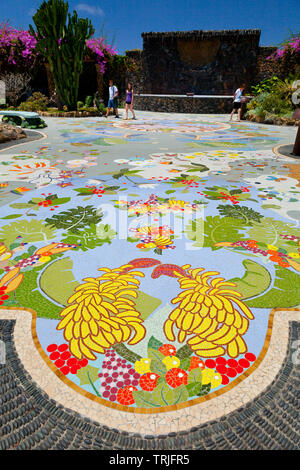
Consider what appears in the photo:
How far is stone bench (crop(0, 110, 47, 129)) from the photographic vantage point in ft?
28.2

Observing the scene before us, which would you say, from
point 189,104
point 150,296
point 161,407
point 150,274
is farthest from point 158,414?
point 189,104

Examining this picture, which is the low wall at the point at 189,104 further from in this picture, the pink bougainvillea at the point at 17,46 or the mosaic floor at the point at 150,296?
the mosaic floor at the point at 150,296

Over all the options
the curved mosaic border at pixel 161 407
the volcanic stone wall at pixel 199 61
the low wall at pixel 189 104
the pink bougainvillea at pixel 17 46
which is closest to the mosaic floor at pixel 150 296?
the curved mosaic border at pixel 161 407

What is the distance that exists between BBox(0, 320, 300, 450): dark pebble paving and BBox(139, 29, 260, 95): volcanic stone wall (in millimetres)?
21217

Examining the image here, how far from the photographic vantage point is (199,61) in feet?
63.6

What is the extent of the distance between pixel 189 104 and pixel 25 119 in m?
9.78

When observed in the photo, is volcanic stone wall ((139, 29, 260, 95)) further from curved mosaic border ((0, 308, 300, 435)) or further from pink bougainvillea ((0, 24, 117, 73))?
curved mosaic border ((0, 308, 300, 435))

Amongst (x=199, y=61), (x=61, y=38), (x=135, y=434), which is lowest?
(x=135, y=434)

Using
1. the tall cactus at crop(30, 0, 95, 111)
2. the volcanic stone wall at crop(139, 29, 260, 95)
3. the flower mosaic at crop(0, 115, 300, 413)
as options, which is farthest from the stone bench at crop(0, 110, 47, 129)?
the volcanic stone wall at crop(139, 29, 260, 95)

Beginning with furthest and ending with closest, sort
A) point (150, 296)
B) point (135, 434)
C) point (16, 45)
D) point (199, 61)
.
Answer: point (199, 61)
point (16, 45)
point (150, 296)
point (135, 434)

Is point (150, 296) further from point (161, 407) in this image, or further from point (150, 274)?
Result: point (161, 407)

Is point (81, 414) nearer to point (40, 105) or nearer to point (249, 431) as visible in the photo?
point (249, 431)

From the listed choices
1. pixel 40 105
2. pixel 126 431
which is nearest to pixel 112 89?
pixel 40 105

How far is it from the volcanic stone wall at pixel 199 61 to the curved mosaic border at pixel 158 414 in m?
21.0
